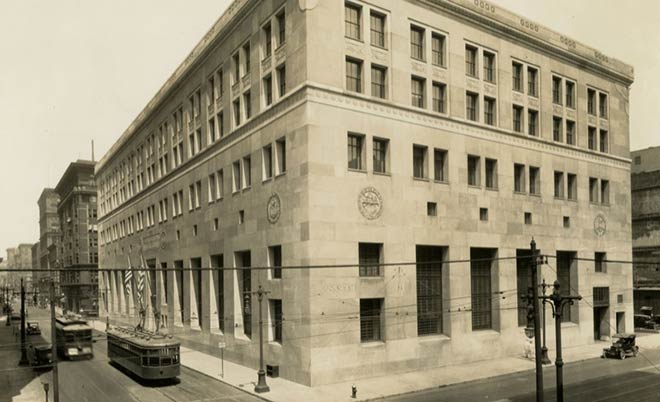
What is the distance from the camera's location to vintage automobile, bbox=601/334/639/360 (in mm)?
41922

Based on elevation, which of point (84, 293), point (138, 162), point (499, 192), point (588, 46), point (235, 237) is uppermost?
point (588, 46)

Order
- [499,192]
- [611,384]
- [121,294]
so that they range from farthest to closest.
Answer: [121,294]
[499,192]
[611,384]

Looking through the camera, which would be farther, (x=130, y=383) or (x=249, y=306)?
(x=249, y=306)

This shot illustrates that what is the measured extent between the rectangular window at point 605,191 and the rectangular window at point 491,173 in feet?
51.8

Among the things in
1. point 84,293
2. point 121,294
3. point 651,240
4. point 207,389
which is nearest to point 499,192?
point 207,389

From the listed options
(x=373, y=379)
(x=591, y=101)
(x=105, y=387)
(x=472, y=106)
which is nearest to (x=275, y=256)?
(x=373, y=379)

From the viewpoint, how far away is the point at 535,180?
46844mm

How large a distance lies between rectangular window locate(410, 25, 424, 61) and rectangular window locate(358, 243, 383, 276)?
13508 millimetres

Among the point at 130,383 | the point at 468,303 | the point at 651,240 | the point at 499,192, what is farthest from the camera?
the point at 651,240

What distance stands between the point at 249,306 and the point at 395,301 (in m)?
11.3

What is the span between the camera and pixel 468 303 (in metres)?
40.8

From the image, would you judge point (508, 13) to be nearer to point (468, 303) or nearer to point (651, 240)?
point (468, 303)

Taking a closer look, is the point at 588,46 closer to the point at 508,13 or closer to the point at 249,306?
the point at 508,13

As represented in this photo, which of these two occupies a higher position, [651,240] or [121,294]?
[651,240]
